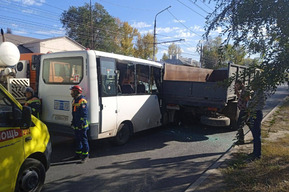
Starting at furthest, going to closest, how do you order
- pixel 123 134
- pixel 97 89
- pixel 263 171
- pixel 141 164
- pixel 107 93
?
pixel 123 134, pixel 107 93, pixel 97 89, pixel 141 164, pixel 263 171

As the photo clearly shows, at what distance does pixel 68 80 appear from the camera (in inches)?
203

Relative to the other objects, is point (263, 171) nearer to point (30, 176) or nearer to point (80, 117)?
point (80, 117)

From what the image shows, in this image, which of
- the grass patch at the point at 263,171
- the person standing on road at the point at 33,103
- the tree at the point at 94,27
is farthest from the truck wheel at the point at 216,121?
the tree at the point at 94,27

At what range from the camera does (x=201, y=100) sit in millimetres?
6934

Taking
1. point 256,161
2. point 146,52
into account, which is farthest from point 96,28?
point 256,161

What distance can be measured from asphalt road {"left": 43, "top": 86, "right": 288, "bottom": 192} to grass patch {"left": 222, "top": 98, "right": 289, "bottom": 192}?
0.58 metres

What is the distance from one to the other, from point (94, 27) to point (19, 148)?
46.5 metres

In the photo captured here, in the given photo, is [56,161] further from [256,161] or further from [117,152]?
[256,161]

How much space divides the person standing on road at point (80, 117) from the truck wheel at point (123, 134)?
1.10 meters

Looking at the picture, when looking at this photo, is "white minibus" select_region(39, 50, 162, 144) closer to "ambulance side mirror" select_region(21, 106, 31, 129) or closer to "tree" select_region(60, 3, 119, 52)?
"ambulance side mirror" select_region(21, 106, 31, 129)

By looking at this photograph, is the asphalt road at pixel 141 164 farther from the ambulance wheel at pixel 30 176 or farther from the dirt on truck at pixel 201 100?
the dirt on truck at pixel 201 100

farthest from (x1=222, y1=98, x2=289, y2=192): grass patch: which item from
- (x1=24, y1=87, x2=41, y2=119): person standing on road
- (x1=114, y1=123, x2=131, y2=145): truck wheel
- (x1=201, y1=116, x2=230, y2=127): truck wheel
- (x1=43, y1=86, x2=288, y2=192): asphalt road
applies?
(x1=24, y1=87, x2=41, y2=119): person standing on road

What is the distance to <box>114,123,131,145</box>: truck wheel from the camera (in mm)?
5777

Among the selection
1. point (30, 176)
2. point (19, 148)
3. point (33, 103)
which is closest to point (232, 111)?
point (33, 103)
